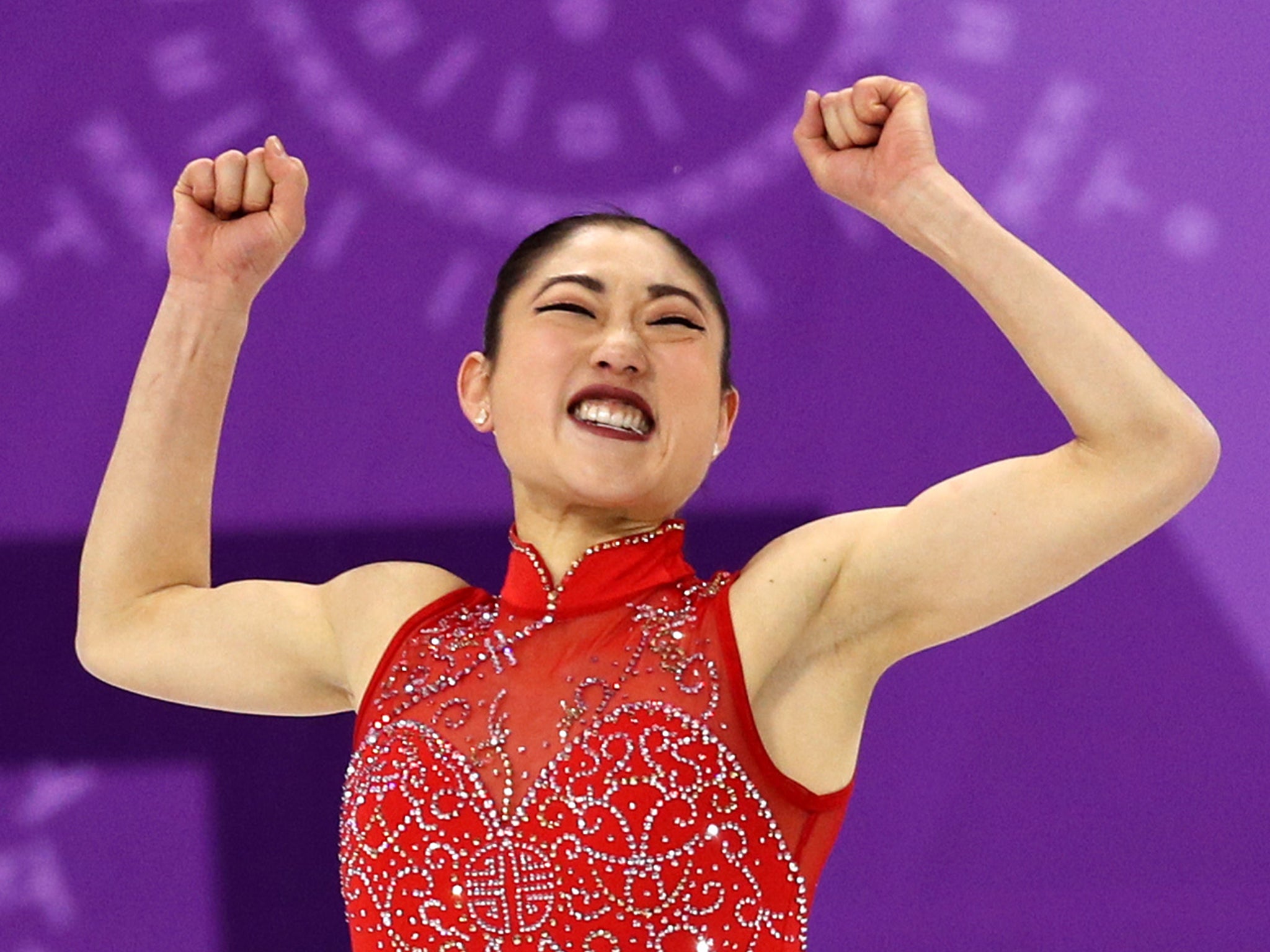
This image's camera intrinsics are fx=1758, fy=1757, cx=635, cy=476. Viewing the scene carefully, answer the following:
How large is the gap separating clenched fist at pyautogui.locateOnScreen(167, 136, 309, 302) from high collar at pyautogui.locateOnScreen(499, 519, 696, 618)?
0.44 meters

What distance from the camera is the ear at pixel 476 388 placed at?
189 cm

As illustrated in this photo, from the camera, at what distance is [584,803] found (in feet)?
5.18

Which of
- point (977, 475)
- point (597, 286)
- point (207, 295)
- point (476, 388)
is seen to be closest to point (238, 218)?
point (207, 295)

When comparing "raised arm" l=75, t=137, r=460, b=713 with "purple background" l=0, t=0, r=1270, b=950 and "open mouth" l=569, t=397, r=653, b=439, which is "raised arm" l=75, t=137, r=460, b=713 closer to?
"open mouth" l=569, t=397, r=653, b=439

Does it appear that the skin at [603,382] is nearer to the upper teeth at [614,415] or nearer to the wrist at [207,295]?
the upper teeth at [614,415]

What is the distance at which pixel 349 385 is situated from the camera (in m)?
2.32

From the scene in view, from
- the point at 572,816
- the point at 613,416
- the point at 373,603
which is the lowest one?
the point at 572,816

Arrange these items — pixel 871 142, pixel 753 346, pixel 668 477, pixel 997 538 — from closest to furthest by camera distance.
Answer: pixel 997 538
pixel 871 142
pixel 668 477
pixel 753 346

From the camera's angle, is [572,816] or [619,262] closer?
[572,816]

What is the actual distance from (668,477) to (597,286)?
0.21 meters

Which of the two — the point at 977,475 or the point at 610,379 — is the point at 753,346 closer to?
the point at 610,379

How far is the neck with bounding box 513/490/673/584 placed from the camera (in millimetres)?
1808

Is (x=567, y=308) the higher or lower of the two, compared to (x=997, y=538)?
higher

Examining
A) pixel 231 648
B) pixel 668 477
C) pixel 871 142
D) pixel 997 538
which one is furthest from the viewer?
pixel 231 648
